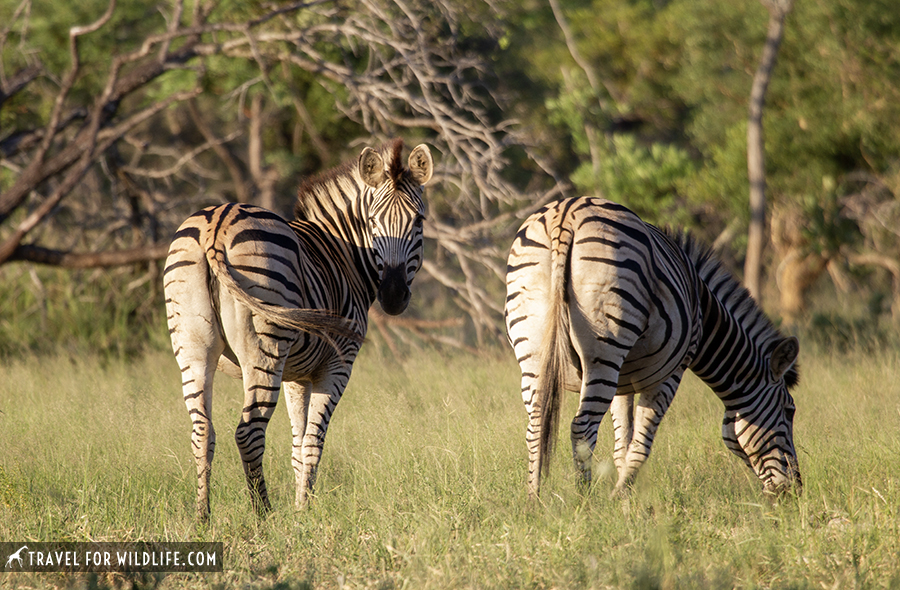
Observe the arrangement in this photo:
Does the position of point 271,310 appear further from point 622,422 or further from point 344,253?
point 622,422

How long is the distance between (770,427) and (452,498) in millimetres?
1932

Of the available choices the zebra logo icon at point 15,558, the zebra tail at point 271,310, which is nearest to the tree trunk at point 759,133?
the zebra tail at point 271,310

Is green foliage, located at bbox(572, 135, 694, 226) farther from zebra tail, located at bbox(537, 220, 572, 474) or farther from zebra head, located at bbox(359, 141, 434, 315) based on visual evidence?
zebra tail, located at bbox(537, 220, 572, 474)

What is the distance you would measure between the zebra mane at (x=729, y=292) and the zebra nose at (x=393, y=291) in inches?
66.1

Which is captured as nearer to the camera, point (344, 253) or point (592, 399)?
point (592, 399)

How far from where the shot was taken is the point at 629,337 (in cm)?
383

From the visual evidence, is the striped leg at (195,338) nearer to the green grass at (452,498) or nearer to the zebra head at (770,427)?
the green grass at (452,498)

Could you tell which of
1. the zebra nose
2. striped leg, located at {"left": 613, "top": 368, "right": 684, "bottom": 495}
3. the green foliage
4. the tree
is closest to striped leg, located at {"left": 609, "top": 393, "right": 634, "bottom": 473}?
striped leg, located at {"left": 613, "top": 368, "right": 684, "bottom": 495}

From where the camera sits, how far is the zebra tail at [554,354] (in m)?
3.67

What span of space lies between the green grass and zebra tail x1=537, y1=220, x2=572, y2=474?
1.04ft

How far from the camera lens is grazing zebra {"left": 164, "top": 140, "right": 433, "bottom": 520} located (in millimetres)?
3705

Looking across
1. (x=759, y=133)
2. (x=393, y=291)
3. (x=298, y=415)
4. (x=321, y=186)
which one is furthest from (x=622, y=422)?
(x=759, y=133)

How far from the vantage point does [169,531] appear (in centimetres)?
364

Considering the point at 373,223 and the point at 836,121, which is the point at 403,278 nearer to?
the point at 373,223
